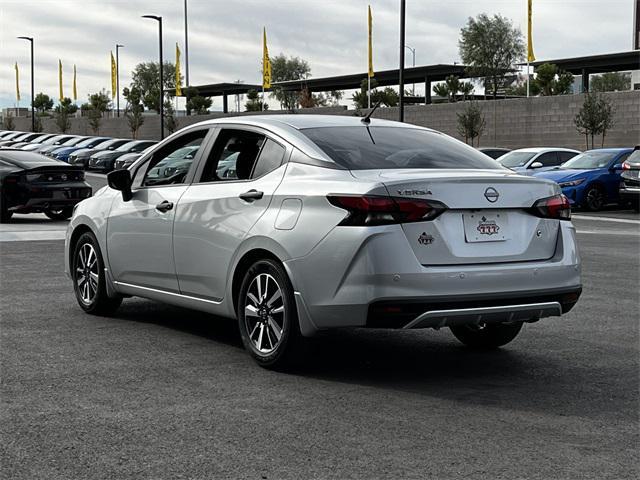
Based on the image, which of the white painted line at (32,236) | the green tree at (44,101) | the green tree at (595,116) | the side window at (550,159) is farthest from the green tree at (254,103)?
the white painted line at (32,236)

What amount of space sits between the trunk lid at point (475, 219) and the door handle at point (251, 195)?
2.37 ft

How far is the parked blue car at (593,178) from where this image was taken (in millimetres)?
24891

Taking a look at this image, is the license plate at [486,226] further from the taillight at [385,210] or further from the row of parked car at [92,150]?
the row of parked car at [92,150]

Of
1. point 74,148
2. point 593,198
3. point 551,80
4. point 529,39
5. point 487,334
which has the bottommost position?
point 487,334

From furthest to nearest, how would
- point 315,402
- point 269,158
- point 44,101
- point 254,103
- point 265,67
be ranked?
point 44,101 → point 254,103 → point 265,67 → point 269,158 → point 315,402

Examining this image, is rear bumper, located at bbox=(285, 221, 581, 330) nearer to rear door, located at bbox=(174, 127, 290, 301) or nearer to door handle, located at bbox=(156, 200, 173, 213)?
rear door, located at bbox=(174, 127, 290, 301)

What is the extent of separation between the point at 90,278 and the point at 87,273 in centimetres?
6

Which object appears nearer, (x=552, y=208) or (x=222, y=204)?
(x=552, y=208)

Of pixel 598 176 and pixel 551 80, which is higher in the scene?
pixel 551 80

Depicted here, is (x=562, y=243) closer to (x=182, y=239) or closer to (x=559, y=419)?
(x=559, y=419)

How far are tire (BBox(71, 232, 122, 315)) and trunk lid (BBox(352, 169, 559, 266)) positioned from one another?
313 cm

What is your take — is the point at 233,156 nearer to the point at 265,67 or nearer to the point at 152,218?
the point at 152,218

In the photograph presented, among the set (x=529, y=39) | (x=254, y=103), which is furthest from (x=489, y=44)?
(x=529, y=39)

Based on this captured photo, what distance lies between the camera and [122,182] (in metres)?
8.02
